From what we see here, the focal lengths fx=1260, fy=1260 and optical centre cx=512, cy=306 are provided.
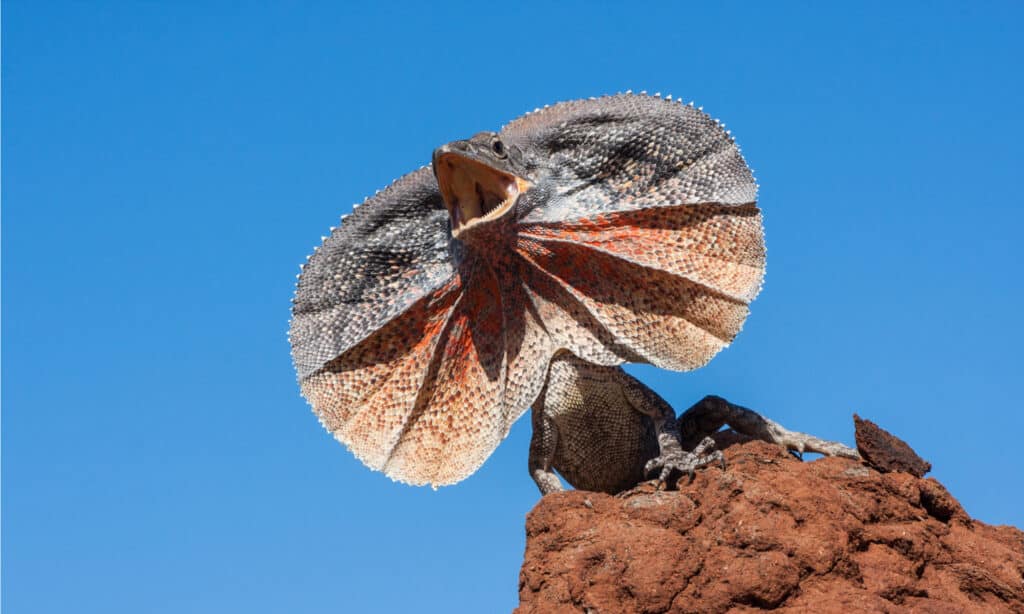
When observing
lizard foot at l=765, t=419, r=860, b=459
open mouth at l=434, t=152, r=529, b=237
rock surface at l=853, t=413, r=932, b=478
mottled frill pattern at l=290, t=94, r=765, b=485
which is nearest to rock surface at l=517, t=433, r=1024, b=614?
rock surface at l=853, t=413, r=932, b=478

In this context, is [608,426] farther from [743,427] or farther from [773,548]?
[773,548]

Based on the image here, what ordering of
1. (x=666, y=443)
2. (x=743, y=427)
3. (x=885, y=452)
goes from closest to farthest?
(x=885, y=452) → (x=666, y=443) → (x=743, y=427)

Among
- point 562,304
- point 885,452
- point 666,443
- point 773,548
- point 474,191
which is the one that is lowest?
point 773,548

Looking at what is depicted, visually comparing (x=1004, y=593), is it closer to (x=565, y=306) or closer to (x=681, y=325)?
(x=681, y=325)

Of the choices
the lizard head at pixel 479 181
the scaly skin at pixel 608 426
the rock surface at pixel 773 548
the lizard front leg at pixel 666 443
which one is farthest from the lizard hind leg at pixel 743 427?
Result: the lizard head at pixel 479 181

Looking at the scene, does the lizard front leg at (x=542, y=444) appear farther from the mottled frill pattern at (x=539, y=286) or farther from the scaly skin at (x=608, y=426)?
the mottled frill pattern at (x=539, y=286)

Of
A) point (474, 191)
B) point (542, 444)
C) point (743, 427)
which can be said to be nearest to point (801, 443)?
point (743, 427)

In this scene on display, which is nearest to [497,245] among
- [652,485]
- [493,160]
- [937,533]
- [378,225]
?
[493,160]
